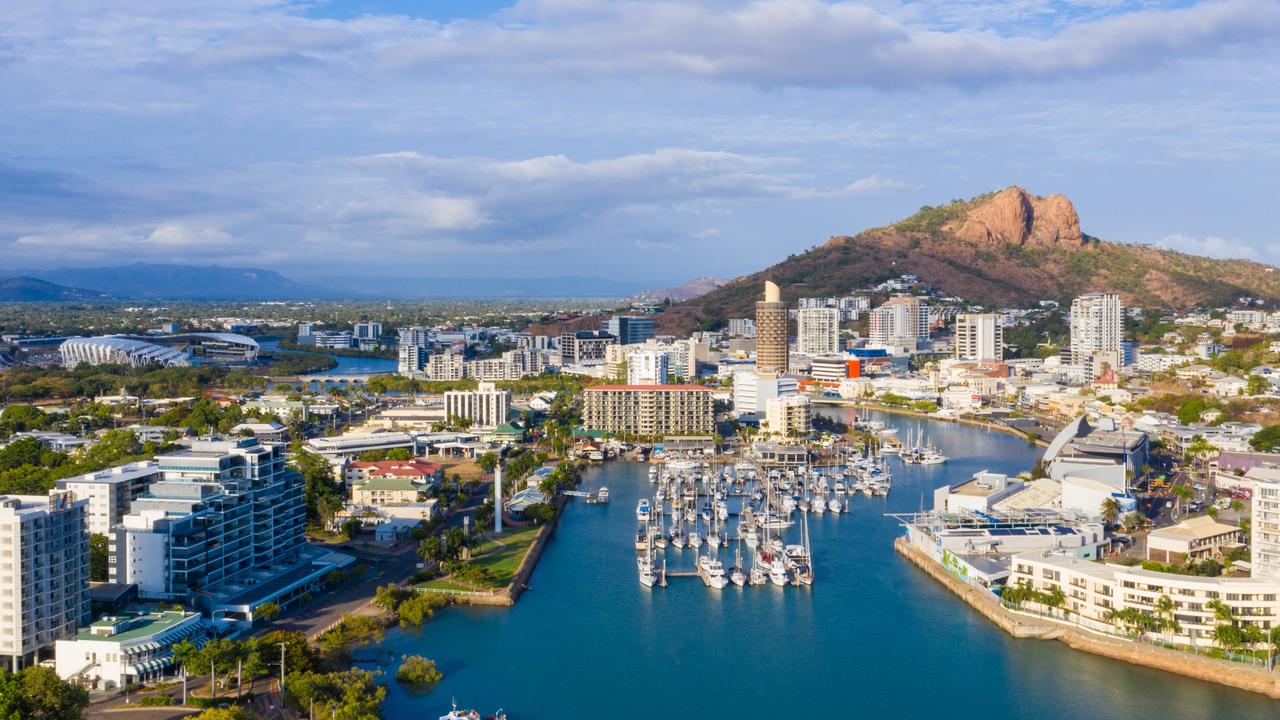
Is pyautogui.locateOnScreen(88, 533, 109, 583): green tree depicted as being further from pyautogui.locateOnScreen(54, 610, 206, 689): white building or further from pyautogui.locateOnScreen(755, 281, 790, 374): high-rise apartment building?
pyautogui.locateOnScreen(755, 281, 790, 374): high-rise apartment building

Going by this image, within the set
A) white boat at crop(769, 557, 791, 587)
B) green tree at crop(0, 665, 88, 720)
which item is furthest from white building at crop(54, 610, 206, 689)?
white boat at crop(769, 557, 791, 587)

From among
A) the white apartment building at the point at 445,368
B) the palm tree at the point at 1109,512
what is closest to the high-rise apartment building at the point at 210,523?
the palm tree at the point at 1109,512

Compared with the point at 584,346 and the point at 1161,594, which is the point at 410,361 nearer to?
the point at 584,346

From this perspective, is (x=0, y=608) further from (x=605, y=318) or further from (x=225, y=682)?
(x=605, y=318)

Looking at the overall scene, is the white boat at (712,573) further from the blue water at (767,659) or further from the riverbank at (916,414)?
the riverbank at (916,414)

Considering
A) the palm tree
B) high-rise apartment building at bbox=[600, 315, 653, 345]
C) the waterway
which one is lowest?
the palm tree

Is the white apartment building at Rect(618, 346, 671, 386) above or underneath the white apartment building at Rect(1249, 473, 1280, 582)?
above

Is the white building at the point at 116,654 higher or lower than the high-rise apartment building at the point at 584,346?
lower
